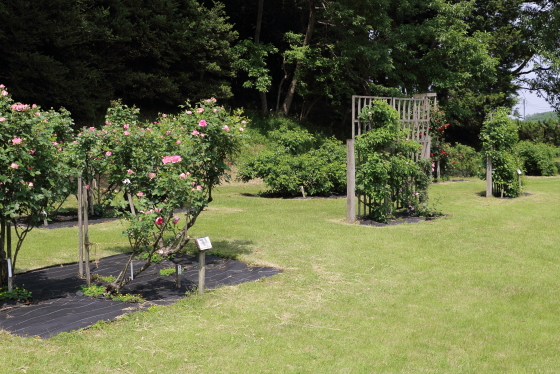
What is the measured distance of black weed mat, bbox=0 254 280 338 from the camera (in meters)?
5.18

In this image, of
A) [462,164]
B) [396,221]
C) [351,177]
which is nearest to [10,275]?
[351,177]

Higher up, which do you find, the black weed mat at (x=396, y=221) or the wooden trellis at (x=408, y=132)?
the wooden trellis at (x=408, y=132)

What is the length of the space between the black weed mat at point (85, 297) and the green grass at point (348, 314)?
0.26 m

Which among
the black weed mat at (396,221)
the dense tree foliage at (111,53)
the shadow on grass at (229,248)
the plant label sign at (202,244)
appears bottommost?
the shadow on grass at (229,248)

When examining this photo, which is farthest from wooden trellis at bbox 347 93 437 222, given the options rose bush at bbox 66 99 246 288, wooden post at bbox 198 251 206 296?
wooden post at bbox 198 251 206 296

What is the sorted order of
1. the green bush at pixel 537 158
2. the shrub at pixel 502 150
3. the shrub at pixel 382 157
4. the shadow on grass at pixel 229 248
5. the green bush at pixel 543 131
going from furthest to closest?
1. the green bush at pixel 543 131
2. the green bush at pixel 537 158
3. the shrub at pixel 502 150
4. the shrub at pixel 382 157
5. the shadow on grass at pixel 229 248

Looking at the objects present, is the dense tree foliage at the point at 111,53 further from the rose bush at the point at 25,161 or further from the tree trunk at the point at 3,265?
the rose bush at the point at 25,161

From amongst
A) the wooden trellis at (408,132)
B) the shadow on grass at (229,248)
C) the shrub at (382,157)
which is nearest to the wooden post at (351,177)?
the wooden trellis at (408,132)

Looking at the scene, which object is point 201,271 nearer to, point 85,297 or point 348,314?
point 85,297

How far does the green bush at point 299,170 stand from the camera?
51.5 ft

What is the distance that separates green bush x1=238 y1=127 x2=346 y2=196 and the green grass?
5622 mm

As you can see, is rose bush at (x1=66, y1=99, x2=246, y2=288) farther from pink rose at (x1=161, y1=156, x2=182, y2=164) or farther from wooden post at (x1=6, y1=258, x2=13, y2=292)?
wooden post at (x1=6, y1=258, x2=13, y2=292)

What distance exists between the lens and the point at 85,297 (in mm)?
6070

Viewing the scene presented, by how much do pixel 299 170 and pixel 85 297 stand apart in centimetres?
1044
